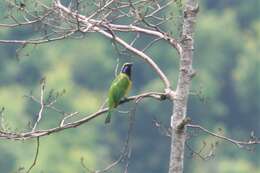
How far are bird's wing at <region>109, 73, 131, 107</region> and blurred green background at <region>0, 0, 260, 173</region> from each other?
26.5 m

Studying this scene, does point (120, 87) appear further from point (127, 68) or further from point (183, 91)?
point (183, 91)

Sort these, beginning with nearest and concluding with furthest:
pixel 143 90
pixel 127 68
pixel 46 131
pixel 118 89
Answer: pixel 46 131 < pixel 118 89 < pixel 127 68 < pixel 143 90

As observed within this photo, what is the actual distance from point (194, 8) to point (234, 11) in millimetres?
49410

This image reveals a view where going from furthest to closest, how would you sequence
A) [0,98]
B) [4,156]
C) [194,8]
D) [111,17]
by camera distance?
[0,98] < [4,156] < [111,17] < [194,8]

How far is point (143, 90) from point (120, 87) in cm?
3664

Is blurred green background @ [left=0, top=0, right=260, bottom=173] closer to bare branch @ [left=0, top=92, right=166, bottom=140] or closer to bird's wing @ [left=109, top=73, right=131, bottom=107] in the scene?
bird's wing @ [left=109, top=73, right=131, bottom=107]

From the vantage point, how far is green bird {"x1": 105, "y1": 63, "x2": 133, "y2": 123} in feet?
38.7

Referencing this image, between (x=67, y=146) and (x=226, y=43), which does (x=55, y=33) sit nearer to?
(x=67, y=146)

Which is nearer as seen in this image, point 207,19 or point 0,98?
point 0,98

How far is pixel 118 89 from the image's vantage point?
39.2 feet

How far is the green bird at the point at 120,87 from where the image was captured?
11789mm

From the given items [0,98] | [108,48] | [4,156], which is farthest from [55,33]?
[108,48]

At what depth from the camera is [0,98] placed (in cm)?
4416

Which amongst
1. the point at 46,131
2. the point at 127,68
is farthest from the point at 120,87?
the point at 46,131
